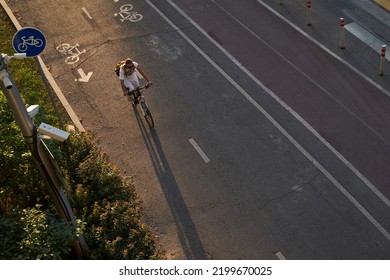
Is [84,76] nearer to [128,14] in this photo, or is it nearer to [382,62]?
[128,14]

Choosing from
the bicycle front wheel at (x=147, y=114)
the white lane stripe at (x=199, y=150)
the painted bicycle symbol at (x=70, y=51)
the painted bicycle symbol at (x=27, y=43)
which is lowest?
the white lane stripe at (x=199, y=150)

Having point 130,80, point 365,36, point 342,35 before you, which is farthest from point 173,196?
point 365,36

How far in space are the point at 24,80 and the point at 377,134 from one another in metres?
9.19

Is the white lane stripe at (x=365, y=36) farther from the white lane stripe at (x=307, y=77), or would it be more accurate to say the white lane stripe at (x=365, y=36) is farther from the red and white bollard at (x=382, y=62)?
the white lane stripe at (x=307, y=77)

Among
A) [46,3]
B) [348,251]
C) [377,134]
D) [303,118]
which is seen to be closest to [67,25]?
[46,3]

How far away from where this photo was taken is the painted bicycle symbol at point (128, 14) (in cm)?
1861

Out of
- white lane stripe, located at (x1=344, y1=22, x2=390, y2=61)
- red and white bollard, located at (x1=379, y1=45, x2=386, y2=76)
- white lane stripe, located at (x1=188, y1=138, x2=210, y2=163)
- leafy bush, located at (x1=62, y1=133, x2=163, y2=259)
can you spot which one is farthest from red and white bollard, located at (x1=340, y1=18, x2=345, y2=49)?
leafy bush, located at (x1=62, y1=133, x2=163, y2=259)

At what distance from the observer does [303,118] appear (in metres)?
15.0

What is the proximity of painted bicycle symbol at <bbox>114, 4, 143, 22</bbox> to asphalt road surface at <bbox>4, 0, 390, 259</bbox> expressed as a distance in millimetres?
49

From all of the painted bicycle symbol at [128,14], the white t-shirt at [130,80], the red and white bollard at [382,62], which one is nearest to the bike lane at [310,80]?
the red and white bollard at [382,62]

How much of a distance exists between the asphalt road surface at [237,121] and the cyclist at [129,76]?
117 centimetres

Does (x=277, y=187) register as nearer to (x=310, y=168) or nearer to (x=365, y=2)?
(x=310, y=168)

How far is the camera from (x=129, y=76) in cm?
1438
